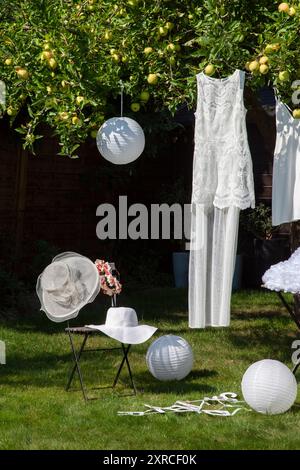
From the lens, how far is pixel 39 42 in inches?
225

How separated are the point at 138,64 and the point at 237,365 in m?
2.33

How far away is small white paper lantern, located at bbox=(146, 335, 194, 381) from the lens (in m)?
5.83

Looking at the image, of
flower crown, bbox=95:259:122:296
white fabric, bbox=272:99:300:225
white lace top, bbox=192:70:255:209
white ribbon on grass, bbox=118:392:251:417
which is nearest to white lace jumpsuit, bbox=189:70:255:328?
white lace top, bbox=192:70:255:209

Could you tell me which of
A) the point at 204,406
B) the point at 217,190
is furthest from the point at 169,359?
the point at 217,190

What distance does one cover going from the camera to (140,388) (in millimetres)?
5801

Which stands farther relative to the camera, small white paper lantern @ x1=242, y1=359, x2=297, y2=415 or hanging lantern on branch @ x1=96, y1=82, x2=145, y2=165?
hanging lantern on branch @ x1=96, y1=82, x2=145, y2=165

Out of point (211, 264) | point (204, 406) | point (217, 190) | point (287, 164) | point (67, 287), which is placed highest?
point (287, 164)

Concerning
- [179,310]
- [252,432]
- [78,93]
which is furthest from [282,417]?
[179,310]

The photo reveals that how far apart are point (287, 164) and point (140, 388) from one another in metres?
1.77

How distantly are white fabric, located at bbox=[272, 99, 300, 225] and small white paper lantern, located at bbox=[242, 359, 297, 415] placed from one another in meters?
0.92

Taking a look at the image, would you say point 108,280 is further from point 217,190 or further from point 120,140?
point 217,190

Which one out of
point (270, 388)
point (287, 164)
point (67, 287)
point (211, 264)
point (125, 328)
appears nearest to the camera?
point (270, 388)

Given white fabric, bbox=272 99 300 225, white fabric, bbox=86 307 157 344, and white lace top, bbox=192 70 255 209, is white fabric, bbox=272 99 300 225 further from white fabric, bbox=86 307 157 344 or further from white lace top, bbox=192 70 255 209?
white fabric, bbox=86 307 157 344

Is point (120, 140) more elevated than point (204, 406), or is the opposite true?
point (120, 140)
